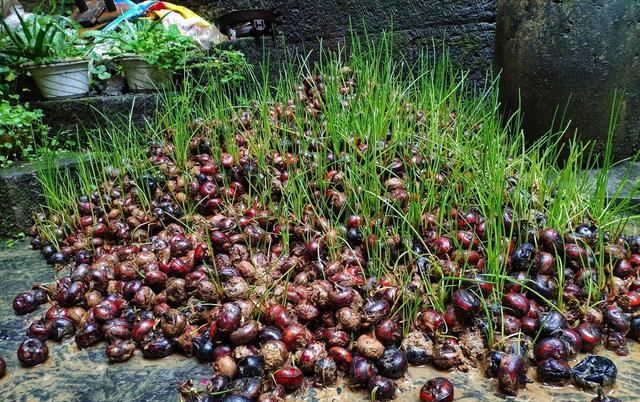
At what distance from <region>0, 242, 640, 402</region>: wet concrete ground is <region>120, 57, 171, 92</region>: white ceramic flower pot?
2.31 m

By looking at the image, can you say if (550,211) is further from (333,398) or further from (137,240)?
(137,240)

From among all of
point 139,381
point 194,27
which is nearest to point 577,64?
point 139,381

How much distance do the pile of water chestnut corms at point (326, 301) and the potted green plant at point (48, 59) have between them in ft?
4.87

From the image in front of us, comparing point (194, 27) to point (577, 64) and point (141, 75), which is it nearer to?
point (141, 75)

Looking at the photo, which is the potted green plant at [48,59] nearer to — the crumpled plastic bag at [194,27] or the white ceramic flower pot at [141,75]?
the white ceramic flower pot at [141,75]

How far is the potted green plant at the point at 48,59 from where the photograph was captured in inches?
128

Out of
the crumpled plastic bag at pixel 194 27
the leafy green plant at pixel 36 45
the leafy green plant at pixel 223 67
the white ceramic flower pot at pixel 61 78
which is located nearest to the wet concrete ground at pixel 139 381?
the white ceramic flower pot at pixel 61 78

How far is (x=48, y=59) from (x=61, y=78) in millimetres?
148

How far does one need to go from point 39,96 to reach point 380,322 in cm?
333

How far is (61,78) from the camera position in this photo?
3.33 meters

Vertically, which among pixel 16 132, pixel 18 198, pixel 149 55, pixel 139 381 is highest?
pixel 149 55

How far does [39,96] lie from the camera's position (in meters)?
3.54

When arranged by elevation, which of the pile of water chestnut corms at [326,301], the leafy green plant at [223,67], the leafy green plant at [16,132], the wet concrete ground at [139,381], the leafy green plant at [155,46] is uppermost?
the leafy green plant at [155,46]

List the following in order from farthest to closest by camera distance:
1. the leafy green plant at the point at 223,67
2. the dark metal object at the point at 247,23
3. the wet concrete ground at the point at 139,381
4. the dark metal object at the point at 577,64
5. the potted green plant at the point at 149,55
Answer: the dark metal object at the point at 247,23 < the leafy green plant at the point at 223,67 < the potted green plant at the point at 149,55 < the dark metal object at the point at 577,64 < the wet concrete ground at the point at 139,381
